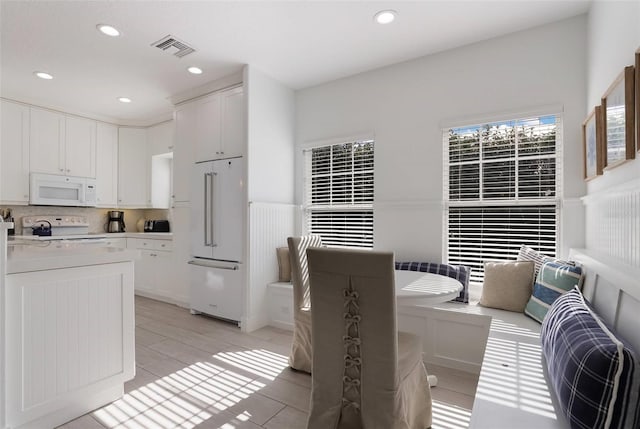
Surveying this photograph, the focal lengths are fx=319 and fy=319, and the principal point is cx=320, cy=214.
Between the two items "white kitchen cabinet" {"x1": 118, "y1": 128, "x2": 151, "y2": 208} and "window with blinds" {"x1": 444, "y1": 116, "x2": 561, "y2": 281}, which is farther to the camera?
"white kitchen cabinet" {"x1": 118, "y1": 128, "x2": 151, "y2": 208}

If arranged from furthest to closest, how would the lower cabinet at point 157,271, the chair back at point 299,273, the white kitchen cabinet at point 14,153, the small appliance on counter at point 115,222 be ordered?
the small appliance on counter at point 115,222, the lower cabinet at point 157,271, the white kitchen cabinet at point 14,153, the chair back at point 299,273

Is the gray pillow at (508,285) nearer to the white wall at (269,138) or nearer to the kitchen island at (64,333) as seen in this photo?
the white wall at (269,138)

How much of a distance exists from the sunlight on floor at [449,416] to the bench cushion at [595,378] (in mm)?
800

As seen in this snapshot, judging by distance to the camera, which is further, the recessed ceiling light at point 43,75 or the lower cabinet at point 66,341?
the recessed ceiling light at point 43,75

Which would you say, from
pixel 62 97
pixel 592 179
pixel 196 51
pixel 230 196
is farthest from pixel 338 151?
pixel 62 97

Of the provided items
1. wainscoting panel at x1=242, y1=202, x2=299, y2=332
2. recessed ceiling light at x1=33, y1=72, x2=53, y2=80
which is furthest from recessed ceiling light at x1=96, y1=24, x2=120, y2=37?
wainscoting panel at x1=242, y1=202, x2=299, y2=332

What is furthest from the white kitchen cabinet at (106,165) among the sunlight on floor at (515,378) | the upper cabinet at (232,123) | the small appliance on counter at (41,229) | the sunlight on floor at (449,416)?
the sunlight on floor at (515,378)

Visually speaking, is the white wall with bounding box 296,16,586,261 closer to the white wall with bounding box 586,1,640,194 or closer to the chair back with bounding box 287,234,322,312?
the white wall with bounding box 586,1,640,194

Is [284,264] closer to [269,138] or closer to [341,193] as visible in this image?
[341,193]

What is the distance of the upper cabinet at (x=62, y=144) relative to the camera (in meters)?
4.30

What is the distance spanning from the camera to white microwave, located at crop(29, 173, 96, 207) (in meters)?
4.28

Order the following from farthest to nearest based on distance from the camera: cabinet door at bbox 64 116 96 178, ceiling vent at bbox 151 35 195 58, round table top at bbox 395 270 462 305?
cabinet door at bbox 64 116 96 178
ceiling vent at bbox 151 35 195 58
round table top at bbox 395 270 462 305

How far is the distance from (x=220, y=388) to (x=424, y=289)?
1580mm

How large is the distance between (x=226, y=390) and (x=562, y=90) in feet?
11.4
